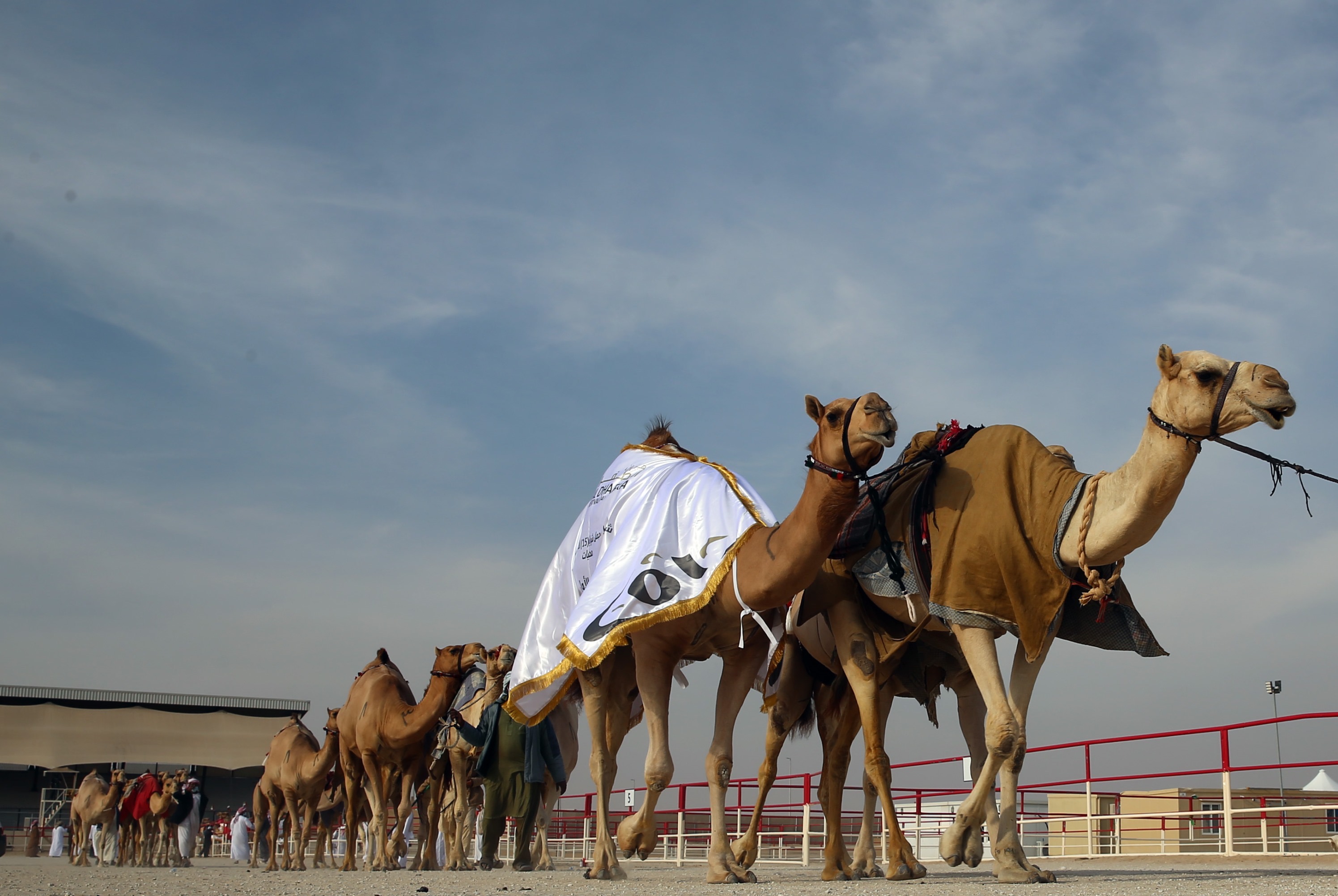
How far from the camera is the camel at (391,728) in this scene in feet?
50.7

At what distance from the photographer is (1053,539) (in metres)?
7.45

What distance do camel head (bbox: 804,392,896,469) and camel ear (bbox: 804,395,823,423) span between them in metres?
0.09

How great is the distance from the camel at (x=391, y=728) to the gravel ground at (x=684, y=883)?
5.05 ft

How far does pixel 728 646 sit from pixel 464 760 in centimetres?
784

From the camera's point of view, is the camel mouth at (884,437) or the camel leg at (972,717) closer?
the camel mouth at (884,437)

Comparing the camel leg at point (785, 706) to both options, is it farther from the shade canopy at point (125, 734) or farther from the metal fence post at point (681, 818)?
the shade canopy at point (125, 734)

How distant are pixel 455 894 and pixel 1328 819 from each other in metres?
8.12

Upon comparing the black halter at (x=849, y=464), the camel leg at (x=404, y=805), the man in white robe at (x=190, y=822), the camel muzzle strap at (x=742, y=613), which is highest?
the black halter at (x=849, y=464)

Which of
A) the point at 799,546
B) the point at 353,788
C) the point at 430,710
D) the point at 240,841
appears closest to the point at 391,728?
the point at 430,710

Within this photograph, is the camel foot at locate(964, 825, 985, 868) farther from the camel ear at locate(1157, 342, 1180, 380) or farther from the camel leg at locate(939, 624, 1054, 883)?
the camel ear at locate(1157, 342, 1180, 380)

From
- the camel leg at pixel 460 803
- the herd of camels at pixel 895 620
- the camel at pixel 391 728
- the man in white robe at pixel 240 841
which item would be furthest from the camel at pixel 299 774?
the man in white robe at pixel 240 841

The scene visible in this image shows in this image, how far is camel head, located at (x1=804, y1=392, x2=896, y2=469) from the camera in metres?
7.55

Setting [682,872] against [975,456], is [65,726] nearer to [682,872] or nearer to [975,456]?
[682,872]

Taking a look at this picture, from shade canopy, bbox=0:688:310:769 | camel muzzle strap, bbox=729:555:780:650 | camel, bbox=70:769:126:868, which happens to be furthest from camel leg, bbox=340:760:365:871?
shade canopy, bbox=0:688:310:769
